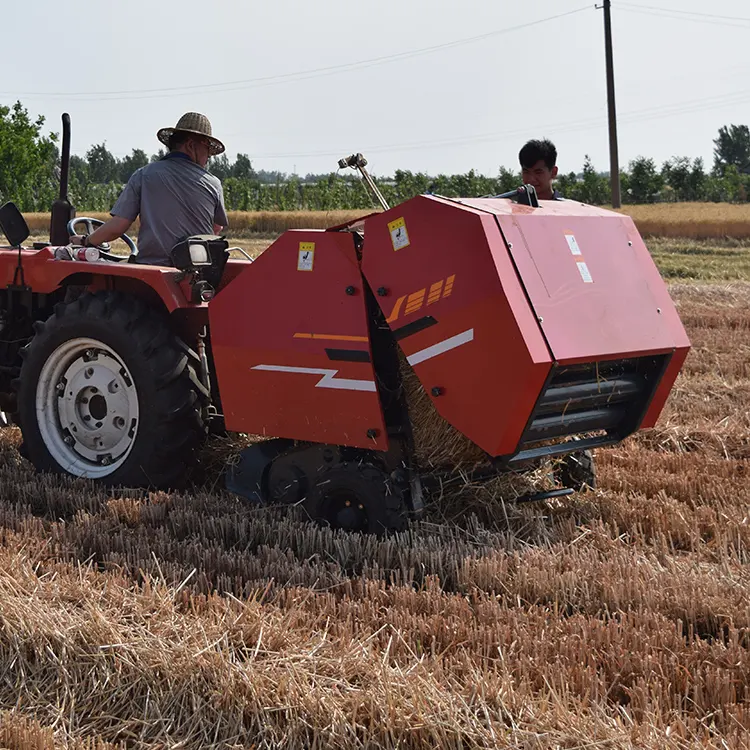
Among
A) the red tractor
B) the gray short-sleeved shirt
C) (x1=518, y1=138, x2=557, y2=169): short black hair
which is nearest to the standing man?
(x1=518, y1=138, x2=557, y2=169): short black hair

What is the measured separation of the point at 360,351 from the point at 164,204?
1.54 meters

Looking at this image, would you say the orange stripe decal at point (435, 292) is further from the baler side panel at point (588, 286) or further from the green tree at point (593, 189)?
the green tree at point (593, 189)

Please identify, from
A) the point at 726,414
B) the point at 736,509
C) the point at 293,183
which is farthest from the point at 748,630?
the point at 293,183

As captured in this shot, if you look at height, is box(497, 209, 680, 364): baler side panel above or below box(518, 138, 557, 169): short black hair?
below

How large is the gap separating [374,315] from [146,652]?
5.89 ft

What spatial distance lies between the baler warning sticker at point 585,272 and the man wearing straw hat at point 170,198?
2.02m

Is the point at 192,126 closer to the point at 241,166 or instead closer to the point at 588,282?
the point at 588,282

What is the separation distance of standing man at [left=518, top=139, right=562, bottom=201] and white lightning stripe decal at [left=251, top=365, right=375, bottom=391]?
216cm

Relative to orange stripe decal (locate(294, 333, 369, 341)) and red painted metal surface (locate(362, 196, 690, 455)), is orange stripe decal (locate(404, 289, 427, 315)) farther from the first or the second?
orange stripe decal (locate(294, 333, 369, 341))

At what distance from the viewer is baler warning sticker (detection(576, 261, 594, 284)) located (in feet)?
13.6

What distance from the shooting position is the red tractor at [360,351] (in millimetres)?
3900

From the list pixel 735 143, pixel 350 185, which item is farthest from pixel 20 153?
pixel 735 143

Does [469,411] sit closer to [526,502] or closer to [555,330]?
[555,330]

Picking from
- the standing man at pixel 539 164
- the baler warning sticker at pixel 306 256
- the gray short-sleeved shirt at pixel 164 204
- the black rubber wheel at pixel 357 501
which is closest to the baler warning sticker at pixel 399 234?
the baler warning sticker at pixel 306 256
